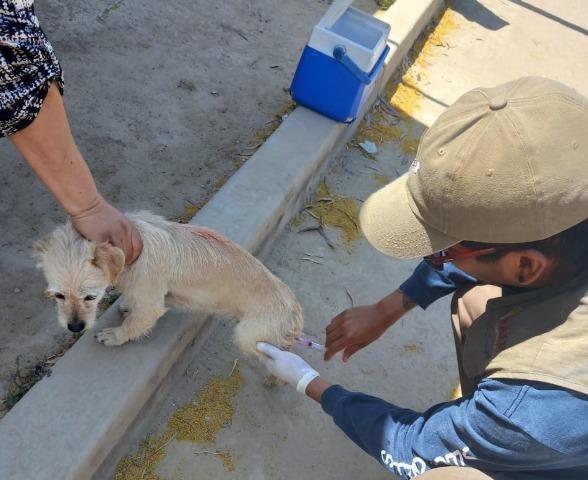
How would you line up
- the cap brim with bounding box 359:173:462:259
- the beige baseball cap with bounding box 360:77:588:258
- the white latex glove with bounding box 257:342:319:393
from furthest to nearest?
Answer: the white latex glove with bounding box 257:342:319:393 < the cap brim with bounding box 359:173:462:259 < the beige baseball cap with bounding box 360:77:588:258

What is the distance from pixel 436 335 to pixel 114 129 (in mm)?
2495

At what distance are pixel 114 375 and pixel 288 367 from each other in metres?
0.77

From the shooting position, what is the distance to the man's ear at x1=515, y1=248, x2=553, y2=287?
5.74 ft

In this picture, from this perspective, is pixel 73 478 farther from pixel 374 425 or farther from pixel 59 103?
pixel 59 103

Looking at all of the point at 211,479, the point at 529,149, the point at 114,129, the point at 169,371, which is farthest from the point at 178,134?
the point at 529,149

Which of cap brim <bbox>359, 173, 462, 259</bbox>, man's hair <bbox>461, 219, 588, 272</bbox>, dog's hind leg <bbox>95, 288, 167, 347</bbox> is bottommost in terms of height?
dog's hind leg <bbox>95, 288, 167, 347</bbox>

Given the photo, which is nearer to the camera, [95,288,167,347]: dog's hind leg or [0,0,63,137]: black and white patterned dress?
[0,0,63,137]: black and white patterned dress

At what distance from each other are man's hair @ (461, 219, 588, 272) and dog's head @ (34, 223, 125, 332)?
1390 mm

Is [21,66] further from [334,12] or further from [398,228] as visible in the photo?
[334,12]

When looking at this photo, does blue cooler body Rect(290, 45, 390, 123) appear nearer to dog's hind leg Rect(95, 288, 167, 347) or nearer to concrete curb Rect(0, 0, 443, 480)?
concrete curb Rect(0, 0, 443, 480)

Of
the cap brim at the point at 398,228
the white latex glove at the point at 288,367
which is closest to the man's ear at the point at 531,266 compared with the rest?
the cap brim at the point at 398,228

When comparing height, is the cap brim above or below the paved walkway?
above

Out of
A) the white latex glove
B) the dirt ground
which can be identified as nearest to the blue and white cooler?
the dirt ground

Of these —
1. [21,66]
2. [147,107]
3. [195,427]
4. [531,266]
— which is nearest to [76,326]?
[195,427]
